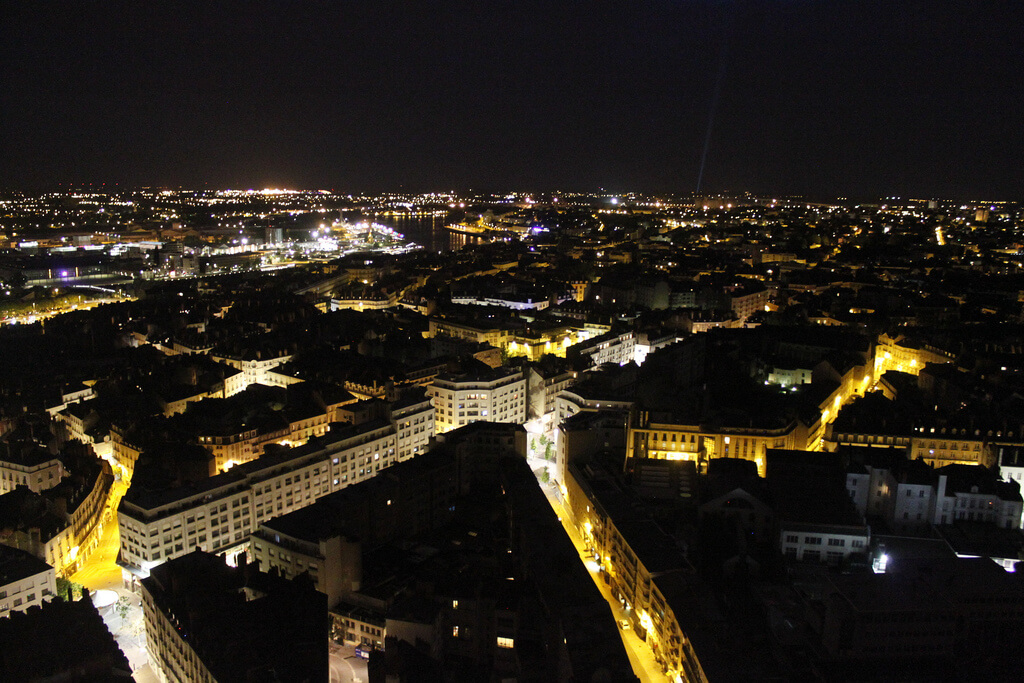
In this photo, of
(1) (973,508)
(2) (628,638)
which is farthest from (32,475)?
(1) (973,508)

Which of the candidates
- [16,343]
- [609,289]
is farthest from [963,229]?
[16,343]

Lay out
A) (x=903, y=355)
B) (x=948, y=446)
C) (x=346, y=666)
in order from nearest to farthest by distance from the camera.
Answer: (x=346, y=666) < (x=948, y=446) < (x=903, y=355)

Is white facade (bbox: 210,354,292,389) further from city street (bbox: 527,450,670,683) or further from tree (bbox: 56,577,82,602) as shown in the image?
city street (bbox: 527,450,670,683)

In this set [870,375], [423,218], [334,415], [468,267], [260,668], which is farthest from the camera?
[423,218]

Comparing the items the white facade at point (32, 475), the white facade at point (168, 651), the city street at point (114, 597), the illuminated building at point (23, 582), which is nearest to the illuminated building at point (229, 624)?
the white facade at point (168, 651)

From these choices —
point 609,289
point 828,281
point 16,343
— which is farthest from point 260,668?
point 828,281

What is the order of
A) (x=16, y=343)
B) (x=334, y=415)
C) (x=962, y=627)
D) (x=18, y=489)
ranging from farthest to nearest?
1. (x=16, y=343)
2. (x=334, y=415)
3. (x=18, y=489)
4. (x=962, y=627)

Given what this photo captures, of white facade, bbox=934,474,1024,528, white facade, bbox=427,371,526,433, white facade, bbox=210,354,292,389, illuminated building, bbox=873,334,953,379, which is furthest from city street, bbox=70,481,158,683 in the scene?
illuminated building, bbox=873,334,953,379

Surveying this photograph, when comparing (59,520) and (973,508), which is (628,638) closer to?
(973,508)

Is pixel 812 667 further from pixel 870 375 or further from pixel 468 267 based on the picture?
pixel 468 267

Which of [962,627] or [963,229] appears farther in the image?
[963,229]
